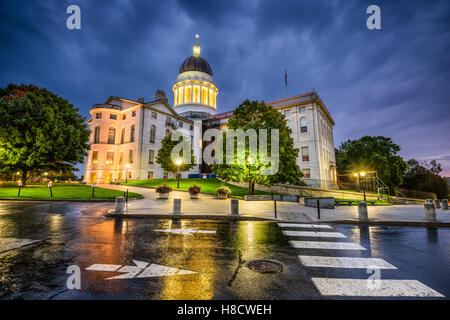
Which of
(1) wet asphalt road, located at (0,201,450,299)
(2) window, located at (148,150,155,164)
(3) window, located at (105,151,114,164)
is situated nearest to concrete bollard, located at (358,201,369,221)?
(1) wet asphalt road, located at (0,201,450,299)

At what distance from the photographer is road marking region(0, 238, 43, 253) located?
4988mm

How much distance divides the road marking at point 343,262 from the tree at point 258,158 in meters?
14.2

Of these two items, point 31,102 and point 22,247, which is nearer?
point 22,247

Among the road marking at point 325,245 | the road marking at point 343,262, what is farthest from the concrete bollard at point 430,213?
the road marking at point 343,262

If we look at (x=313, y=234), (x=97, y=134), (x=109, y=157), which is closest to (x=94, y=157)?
(x=109, y=157)

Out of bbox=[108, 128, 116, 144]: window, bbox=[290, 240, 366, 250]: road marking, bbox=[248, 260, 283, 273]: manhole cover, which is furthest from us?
bbox=[108, 128, 116, 144]: window

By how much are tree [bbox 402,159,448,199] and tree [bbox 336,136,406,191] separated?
1064 cm

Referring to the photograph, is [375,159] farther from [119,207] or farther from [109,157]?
[109,157]

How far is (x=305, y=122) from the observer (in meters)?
35.9

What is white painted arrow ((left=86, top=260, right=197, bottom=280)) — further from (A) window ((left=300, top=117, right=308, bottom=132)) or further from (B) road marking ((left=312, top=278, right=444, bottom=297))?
(A) window ((left=300, top=117, right=308, bottom=132))

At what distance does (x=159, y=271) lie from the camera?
148 inches

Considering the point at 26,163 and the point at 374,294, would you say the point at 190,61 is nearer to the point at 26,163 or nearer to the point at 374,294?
the point at 26,163

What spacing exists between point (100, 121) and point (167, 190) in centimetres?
3776
